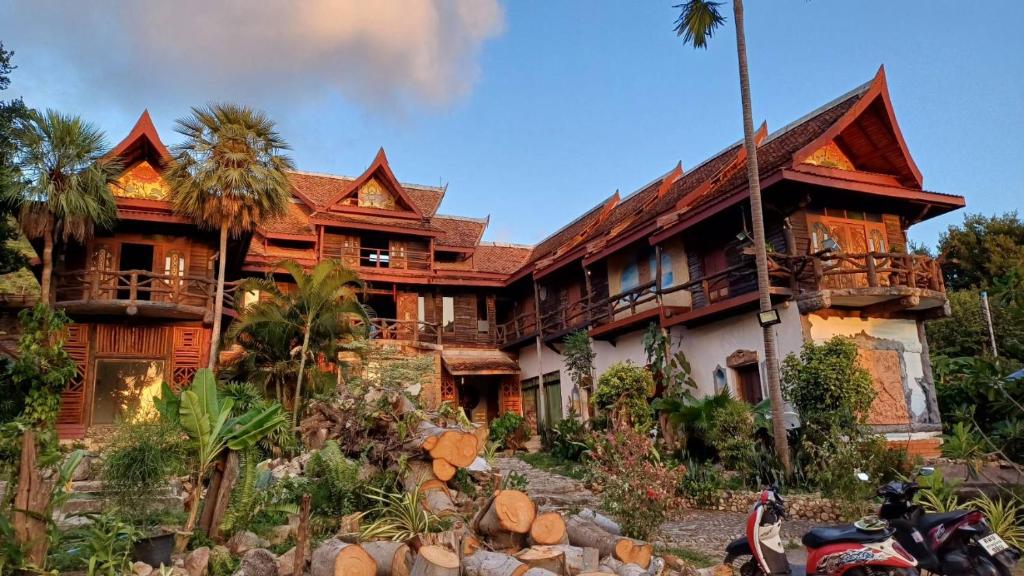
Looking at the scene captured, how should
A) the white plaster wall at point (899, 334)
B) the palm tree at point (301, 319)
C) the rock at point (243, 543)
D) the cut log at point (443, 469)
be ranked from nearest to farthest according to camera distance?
1. the rock at point (243, 543)
2. the cut log at point (443, 469)
3. the white plaster wall at point (899, 334)
4. the palm tree at point (301, 319)

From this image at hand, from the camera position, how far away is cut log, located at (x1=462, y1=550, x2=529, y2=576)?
5.68m

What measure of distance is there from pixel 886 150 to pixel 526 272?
1102 cm

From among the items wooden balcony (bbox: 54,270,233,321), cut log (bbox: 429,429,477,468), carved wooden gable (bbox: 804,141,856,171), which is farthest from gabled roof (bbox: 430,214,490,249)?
cut log (bbox: 429,429,477,468)

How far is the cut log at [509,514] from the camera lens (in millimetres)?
6535

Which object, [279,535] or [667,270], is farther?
[667,270]

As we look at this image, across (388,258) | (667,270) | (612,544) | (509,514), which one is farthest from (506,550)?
(388,258)

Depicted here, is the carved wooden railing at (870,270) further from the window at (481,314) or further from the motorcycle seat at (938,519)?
the window at (481,314)

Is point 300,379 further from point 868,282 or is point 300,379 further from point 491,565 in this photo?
point 868,282

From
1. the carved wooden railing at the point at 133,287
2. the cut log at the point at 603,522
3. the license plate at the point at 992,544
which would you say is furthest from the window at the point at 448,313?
the license plate at the point at 992,544

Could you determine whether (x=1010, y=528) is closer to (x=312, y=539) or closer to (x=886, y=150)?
(x=312, y=539)

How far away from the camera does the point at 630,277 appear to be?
18.9 metres

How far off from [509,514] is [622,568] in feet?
3.70

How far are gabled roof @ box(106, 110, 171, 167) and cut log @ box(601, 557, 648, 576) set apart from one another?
51.6 feet

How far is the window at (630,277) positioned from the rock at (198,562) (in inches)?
543
